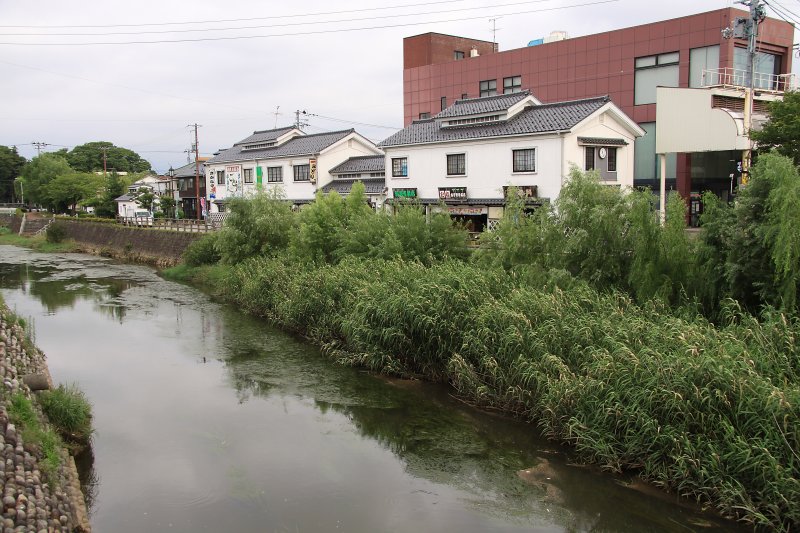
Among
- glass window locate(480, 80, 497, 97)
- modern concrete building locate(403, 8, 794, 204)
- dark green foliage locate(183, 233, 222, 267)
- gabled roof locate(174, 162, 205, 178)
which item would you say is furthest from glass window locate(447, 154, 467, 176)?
gabled roof locate(174, 162, 205, 178)

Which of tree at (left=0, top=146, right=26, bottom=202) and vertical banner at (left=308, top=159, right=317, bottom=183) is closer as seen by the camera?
vertical banner at (left=308, top=159, right=317, bottom=183)

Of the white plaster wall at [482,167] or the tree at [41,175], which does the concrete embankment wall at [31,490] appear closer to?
the white plaster wall at [482,167]

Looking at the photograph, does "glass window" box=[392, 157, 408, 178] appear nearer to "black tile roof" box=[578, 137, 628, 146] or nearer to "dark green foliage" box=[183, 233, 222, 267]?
"black tile roof" box=[578, 137, 628, 146]

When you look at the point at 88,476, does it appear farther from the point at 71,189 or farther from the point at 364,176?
the point at 71,189

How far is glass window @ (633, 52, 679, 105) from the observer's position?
35197 millimetres

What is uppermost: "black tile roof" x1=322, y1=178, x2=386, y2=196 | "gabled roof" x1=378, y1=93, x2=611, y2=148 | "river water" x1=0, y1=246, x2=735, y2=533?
"gabled roof" x1=378, y1=93, x2=611, y2=148

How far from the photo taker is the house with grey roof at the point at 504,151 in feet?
85.5

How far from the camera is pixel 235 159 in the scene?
45.8 meters

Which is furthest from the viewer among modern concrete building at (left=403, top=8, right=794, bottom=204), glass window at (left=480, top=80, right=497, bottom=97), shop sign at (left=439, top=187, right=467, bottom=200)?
glass window at (left=480, top=80, right=497, bottom=97)

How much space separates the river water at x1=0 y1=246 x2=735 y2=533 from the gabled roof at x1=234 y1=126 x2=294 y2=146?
87.1 ft

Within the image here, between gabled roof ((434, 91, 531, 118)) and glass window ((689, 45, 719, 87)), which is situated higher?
glass window ((689, 45, 719, 87))

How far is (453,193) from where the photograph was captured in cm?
2959

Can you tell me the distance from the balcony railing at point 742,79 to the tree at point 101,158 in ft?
256

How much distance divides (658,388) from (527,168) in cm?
1760
